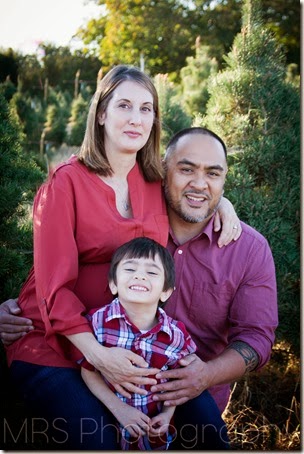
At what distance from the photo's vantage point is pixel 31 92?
1136cm

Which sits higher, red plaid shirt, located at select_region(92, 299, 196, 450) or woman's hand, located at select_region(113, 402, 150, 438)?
red plaid shirt, located at select_region(92, 299, 196, 450)

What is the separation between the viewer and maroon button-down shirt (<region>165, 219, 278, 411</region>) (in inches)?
122

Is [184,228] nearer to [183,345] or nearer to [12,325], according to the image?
[183,345]

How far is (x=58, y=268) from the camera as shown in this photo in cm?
261

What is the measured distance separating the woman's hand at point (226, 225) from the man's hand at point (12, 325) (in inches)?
45.0

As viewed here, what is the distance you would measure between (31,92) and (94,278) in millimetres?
9276

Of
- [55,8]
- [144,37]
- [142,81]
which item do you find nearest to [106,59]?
[144,37]

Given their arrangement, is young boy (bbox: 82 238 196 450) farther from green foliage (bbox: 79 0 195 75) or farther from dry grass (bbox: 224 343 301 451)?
green foliage (bbox: 79 0 195 75)

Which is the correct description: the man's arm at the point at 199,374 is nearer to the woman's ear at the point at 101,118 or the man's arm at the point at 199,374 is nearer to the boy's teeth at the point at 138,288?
the boy's teeth at the point at 138,288

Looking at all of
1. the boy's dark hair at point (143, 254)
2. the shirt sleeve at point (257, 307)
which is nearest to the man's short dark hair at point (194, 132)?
the shirt sleeve at point (257, 307)

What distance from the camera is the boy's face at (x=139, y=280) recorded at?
8.47 ft

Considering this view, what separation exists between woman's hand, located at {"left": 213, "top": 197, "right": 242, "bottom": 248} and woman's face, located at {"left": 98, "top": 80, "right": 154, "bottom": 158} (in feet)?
2.16

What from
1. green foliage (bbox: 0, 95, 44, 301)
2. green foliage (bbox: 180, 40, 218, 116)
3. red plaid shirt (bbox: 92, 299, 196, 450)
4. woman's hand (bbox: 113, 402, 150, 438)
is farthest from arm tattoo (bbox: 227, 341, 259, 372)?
green foliage (bbox: 180, 40, 218, 116)

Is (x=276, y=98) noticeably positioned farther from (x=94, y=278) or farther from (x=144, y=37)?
(x=94, y=278)
